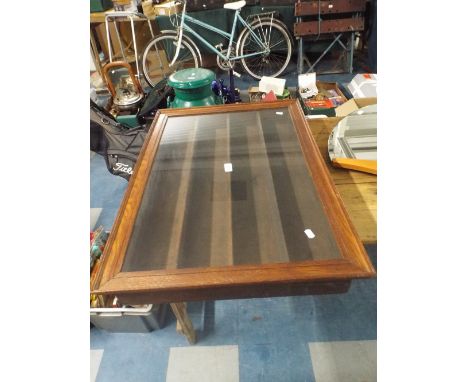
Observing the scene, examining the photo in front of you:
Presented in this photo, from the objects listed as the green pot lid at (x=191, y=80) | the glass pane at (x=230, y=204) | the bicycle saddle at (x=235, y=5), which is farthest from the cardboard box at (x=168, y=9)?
the glass pane at (x=230, y=204)

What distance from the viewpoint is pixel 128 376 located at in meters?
1.49

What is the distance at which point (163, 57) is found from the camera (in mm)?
→ 4336

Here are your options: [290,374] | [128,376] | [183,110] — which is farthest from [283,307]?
[183,110]

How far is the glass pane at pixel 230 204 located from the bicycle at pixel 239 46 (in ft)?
9.23

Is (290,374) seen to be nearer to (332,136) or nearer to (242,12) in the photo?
(332,136)

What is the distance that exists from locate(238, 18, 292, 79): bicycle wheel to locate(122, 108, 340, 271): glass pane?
2.95 metres

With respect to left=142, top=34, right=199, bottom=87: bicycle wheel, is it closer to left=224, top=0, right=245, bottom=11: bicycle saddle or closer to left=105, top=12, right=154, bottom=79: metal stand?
left=105, top=12, right=154, bottom=79: metal stand

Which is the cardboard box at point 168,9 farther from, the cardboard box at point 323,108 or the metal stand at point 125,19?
the cardboard box at point 323,108

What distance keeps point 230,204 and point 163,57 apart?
4.01 metres

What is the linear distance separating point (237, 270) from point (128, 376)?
1136mm

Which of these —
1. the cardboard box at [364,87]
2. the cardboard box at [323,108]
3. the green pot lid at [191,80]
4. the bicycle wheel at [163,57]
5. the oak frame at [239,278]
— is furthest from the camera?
the bicycle wheel at [163,57]

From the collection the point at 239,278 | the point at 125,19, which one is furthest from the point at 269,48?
the point at 239,278

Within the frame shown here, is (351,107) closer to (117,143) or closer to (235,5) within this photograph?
(117,143)

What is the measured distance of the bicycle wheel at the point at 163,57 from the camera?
12.7ft
